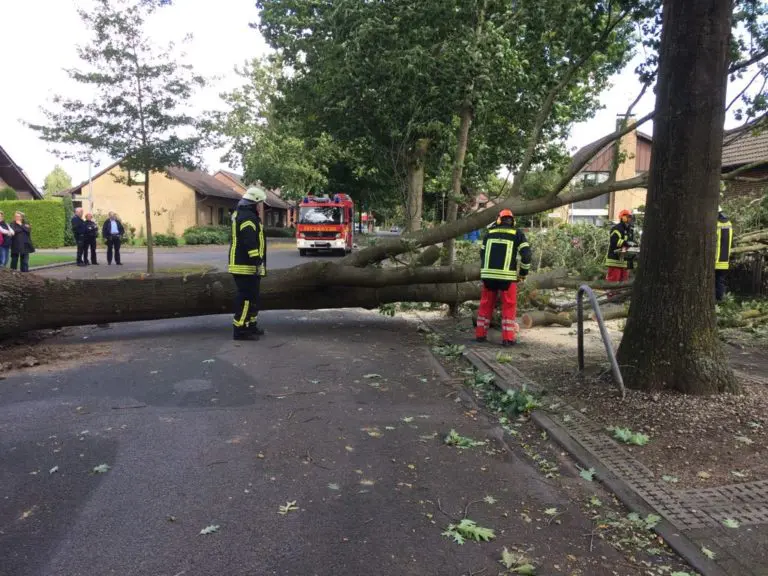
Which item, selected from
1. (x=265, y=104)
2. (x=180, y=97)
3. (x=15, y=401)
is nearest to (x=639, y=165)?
(x=265, y=104)

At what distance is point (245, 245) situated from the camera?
769 cm

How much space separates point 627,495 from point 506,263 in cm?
457

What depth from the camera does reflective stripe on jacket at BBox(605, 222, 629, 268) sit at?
10914 mm

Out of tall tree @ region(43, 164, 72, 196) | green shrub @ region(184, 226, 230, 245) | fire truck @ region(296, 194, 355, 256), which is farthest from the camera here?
tall tree @ region(43, 164, 72, 196)

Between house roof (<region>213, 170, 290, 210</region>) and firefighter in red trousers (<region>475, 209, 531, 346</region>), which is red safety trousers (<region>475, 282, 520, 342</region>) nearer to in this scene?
firefighter in red trousers (<region>475, 209, 531, 346</region>)

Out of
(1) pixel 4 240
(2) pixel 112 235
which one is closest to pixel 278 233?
(2) pixel 112 235

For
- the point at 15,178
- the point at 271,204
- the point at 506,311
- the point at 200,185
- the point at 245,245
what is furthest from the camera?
the point at 271,204

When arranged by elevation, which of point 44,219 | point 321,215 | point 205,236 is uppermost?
point 321,215

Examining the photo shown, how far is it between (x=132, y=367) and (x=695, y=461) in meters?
5.54

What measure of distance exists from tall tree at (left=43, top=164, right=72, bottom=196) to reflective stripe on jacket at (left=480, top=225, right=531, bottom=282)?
117 meters

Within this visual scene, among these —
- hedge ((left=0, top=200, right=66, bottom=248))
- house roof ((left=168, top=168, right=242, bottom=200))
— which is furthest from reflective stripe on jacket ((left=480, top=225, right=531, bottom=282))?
house roof ((left=168, top=168, right=242, bottom=200))

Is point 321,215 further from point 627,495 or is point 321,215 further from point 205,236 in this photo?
point 627,495

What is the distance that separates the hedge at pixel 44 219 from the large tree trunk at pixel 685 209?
32.1 meters

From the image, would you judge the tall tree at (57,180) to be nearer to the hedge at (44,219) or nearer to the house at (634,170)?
the hedge at (44,219)
